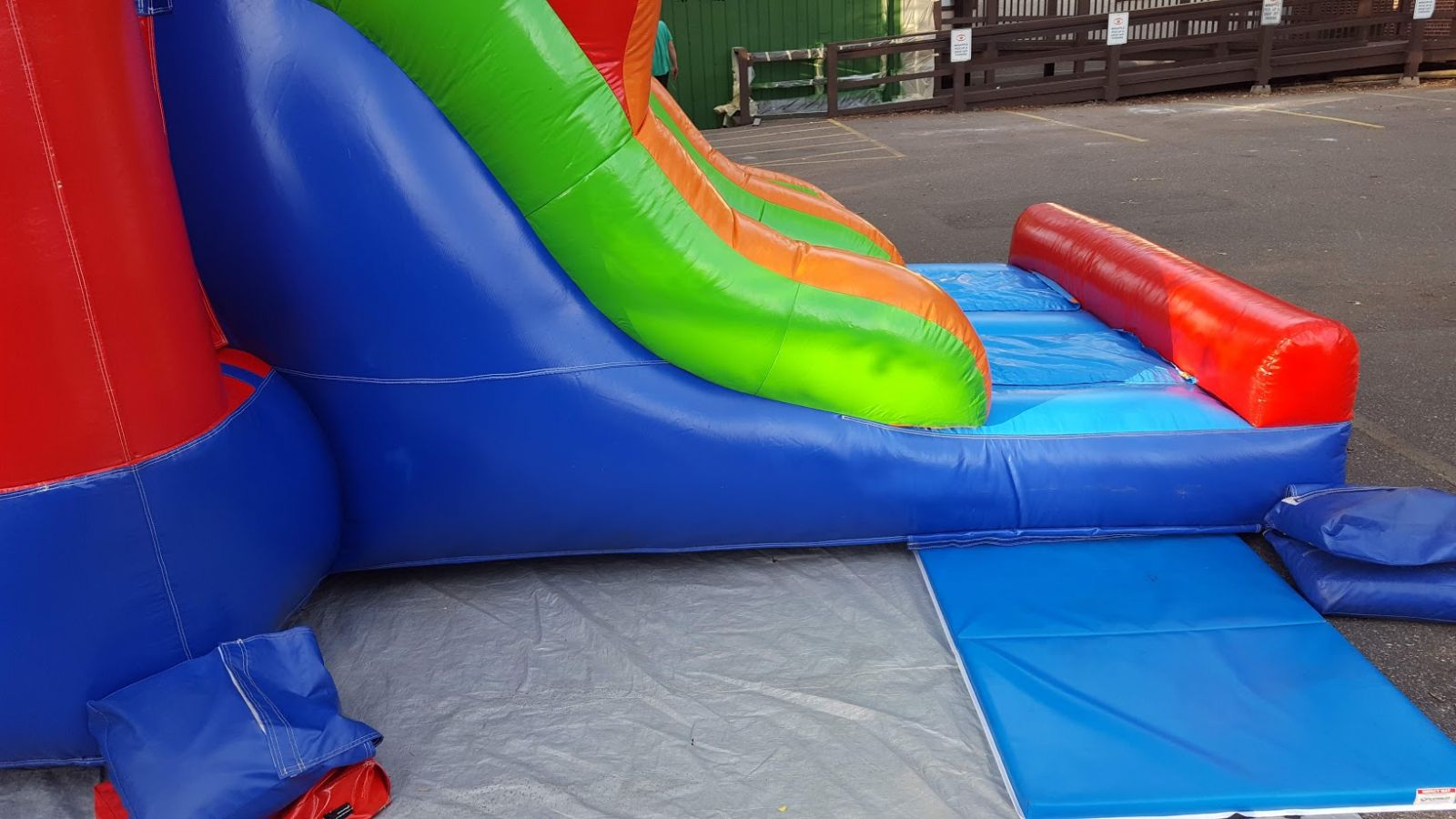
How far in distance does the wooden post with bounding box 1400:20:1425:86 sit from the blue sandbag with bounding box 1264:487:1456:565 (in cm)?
1256

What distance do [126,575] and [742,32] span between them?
1318cm

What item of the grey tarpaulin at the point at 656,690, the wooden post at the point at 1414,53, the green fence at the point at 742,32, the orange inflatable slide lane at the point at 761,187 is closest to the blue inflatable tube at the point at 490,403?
the grey tarpaulin at the point at 656,690

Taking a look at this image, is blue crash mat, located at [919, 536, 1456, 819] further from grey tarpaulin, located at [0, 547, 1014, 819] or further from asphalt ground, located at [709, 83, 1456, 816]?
asphalt ground, located at [709, 83, 1456, 816]

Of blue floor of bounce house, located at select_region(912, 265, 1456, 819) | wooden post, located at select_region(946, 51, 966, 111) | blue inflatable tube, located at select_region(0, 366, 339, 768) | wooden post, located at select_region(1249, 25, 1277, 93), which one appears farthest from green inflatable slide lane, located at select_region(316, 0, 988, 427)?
wooden post, located at select_region(1249, 25, 1277, 93)

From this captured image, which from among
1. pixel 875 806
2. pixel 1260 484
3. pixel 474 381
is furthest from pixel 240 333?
pixel 1260 484

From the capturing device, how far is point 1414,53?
41.6 ft

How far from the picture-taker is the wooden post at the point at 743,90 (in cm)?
1346

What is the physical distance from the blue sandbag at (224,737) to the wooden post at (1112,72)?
12.9 meters

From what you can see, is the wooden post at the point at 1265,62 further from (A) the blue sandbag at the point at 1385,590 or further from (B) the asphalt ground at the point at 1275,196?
(A) the blue sandbag at the point at 1385,590

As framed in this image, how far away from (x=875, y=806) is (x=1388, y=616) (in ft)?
4.48

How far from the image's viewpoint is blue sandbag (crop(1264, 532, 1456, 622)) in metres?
2.49

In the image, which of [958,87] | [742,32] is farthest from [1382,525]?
[742,32]

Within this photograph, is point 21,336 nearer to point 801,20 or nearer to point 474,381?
point 474,381

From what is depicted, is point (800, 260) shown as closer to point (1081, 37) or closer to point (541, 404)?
point (541, 404)
